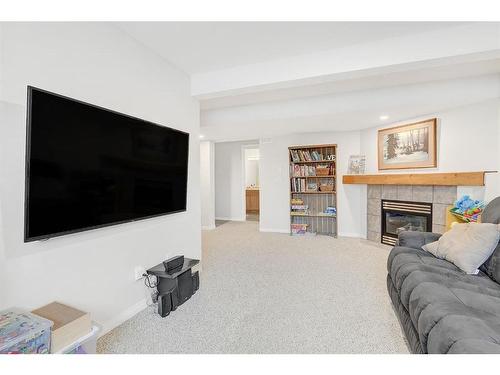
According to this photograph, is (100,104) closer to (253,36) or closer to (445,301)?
(253,36)

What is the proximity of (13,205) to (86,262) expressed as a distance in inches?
22.7

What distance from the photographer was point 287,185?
5250 mm

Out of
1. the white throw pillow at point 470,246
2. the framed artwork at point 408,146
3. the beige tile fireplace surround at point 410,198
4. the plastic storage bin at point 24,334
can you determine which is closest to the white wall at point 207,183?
the beige tile fireplace surround at point 410,198

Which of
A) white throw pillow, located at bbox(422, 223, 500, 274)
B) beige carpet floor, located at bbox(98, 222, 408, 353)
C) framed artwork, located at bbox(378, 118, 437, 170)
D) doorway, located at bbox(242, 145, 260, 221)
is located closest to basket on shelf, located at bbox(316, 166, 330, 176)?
framed artwork, located at bbox(378, 118, 437, 170)

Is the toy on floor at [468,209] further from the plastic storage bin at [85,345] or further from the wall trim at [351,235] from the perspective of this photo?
the plastic storage bin at [85,345]

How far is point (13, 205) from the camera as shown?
1.30m

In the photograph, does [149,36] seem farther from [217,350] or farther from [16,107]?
[217,350]

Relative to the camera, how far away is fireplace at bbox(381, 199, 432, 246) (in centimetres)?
368

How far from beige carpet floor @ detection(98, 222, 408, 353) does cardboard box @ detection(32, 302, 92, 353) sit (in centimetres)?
50

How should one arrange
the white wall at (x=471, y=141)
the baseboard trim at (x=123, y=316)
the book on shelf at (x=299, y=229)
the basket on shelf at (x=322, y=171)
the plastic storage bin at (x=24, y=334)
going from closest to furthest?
the plastic storage bin at (x=24, y=334) → the baseboard trim at (x=123, y=316) → the white wall at (x=471, y=141) → the basket on shelf at (x=322, y=171) → the book on shelf at (x=299, y=229)

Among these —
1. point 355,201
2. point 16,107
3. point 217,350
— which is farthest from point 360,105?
point 16,107

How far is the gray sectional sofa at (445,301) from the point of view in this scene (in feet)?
3.58

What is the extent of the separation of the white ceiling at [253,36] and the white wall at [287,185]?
286cm

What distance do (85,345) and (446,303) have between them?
79.3 inches
